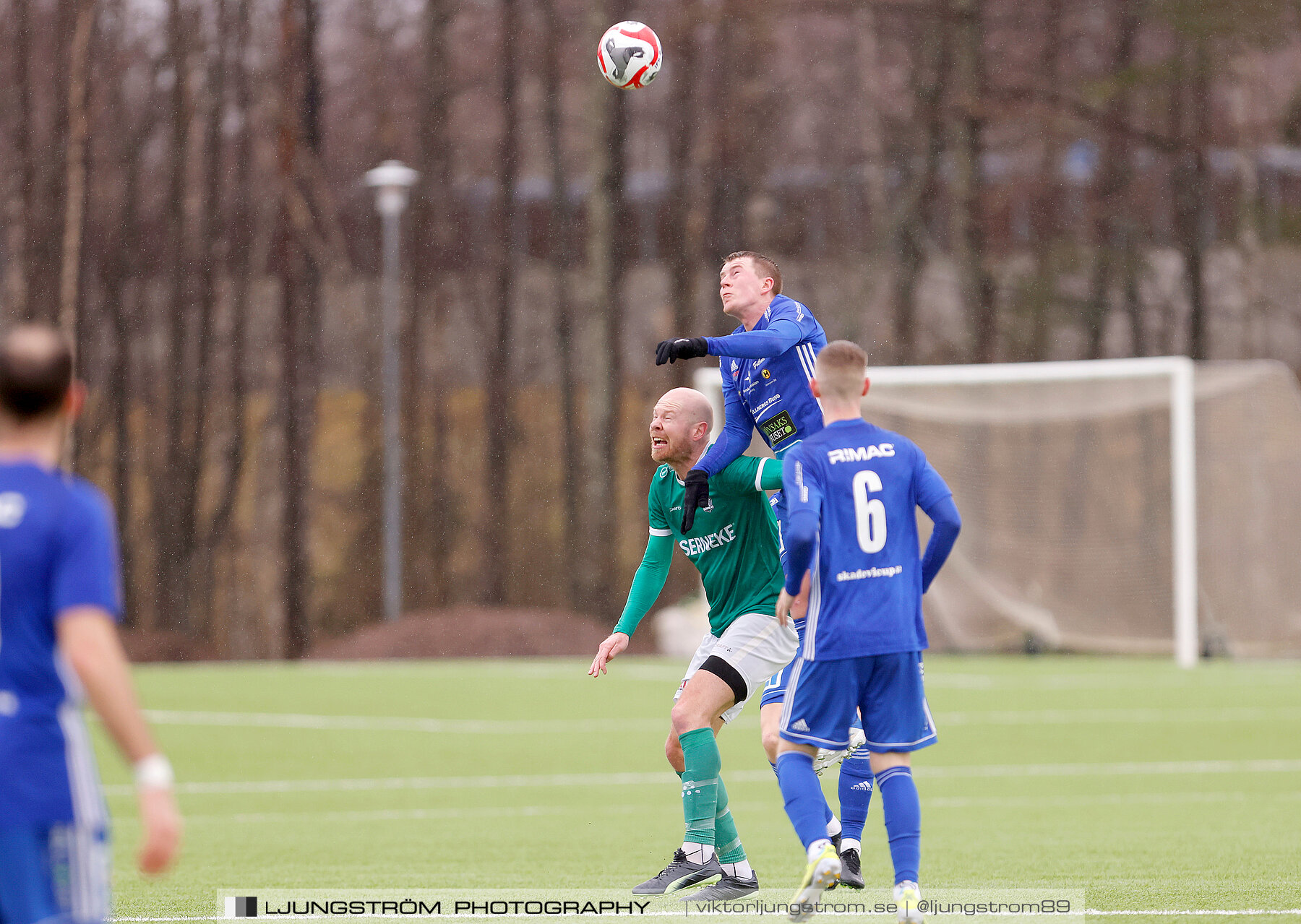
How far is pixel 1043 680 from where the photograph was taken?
22.0 meters

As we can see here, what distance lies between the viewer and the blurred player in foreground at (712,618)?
7.50m

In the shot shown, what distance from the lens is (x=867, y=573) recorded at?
6.23 m

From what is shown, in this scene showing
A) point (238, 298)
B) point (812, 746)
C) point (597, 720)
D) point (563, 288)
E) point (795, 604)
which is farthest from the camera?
point (563, 288)

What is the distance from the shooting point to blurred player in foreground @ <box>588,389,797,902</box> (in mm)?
7504

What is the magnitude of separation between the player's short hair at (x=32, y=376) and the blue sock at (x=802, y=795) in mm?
3262

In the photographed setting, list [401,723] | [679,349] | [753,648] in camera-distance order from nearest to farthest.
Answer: [679,349]
[753,648]
[401,723]

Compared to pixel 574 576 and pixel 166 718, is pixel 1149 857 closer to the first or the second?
pixel 166 718

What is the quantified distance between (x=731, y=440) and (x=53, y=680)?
4.08 m

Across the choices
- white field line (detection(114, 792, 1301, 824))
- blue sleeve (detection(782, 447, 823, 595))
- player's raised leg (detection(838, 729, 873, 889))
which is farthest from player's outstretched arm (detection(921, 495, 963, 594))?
white field line (detection(114, 792, 1301, 824))

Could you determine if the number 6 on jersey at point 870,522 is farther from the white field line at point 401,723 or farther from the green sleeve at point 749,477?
the white field line at point 401,723

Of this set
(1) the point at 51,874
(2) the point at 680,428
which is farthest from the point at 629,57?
(1) the point at 51,874

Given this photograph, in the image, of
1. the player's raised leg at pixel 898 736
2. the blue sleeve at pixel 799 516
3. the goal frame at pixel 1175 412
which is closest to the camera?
the blue sleeve at pixel 799 516

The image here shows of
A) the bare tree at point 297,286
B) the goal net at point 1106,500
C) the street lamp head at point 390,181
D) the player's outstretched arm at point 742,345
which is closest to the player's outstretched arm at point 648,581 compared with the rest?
the player's outstretched arm at point 742,345

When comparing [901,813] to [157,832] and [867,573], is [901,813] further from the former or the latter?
[157,832]
